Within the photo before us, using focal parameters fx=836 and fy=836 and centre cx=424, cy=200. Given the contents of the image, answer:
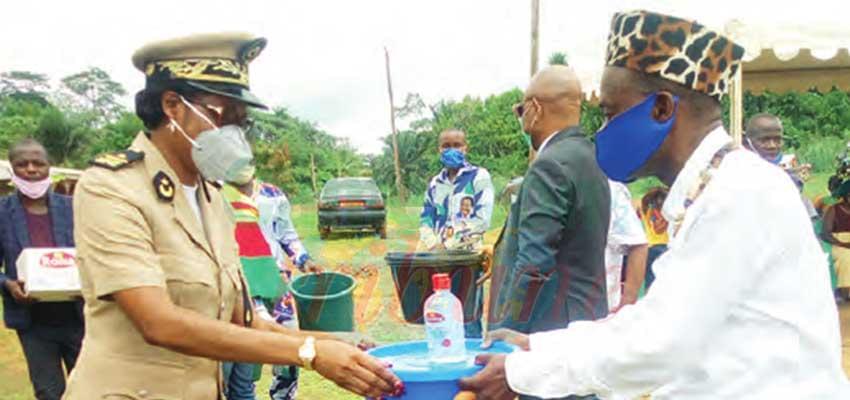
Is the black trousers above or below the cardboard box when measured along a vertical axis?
below

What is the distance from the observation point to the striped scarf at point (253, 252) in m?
4.95

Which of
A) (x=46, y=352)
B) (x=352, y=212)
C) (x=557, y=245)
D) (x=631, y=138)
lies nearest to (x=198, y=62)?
(x=631, y=138)

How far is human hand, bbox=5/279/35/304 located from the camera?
15.6ft

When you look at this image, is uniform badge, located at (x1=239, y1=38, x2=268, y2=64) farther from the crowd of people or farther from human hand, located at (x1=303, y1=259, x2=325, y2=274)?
human hand, located at (x1=303, y1=259, x2=325, y2=274)

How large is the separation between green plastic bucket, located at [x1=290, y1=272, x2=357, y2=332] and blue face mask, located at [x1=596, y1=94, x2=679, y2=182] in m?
2.94

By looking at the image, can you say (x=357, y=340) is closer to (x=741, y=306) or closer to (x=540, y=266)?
(x=540, y=266)

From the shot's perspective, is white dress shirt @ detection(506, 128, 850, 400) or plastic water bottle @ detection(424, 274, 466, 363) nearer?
white dress shirt @ detection(506, 128, 850, 400)

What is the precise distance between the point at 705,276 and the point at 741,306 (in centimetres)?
10

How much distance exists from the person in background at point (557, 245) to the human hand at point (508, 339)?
26.1 inches

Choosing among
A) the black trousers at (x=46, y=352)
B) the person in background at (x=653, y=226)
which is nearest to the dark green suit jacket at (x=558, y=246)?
the black trousers at (x=46, y=352)

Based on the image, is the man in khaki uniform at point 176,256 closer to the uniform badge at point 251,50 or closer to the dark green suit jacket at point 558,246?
the uniform badge at point 251,50

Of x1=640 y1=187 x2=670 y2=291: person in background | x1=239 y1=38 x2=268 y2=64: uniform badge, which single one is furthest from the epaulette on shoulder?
x1=640 y1=187 x2=670 y2=291: person in background

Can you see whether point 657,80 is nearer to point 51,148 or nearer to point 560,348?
point 560,348

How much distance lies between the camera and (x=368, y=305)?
10023mm
